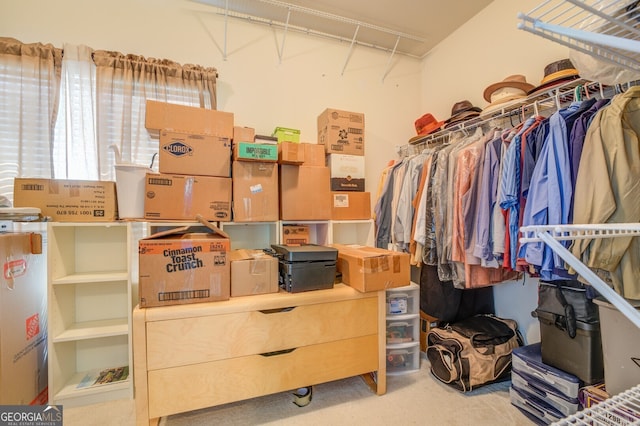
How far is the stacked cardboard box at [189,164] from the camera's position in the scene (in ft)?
5.40

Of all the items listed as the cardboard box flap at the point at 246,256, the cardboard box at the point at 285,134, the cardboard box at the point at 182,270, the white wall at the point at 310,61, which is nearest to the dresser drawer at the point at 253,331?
the cardboard box at the point at 182,270

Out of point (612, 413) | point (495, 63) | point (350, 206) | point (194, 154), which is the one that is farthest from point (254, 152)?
point (495, 63)

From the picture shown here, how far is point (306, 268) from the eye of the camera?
1.52 metres

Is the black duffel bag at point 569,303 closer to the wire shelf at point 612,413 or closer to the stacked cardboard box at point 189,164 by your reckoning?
the wire shelf at point 612,413

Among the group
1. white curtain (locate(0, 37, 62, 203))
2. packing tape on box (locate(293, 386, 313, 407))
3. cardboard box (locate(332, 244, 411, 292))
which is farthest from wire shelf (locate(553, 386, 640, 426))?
white curtain (locate(0, 37, 62, 203))

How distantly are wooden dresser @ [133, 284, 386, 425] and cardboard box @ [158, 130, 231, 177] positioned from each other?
820 mm

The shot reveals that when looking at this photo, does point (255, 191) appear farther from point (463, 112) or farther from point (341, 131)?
point (463, 112)

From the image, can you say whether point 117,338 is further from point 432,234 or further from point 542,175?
point 542,175

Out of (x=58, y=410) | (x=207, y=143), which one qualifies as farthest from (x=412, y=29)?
(x=58, y=410)

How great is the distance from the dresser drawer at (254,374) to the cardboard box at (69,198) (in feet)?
3.26

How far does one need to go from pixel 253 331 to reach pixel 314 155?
1265mm

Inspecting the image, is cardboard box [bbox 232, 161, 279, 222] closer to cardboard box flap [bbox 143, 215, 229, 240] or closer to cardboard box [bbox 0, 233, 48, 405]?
cardboard box flap [bbox 143, 215, 229, 240]

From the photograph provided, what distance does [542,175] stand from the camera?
1261 millimetres

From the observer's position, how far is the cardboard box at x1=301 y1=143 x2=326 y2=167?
204 cm
